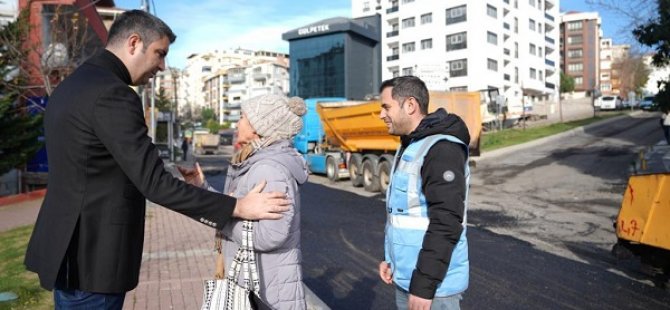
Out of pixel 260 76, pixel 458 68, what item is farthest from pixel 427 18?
pixel 260 76

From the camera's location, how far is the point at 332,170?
2062 cm

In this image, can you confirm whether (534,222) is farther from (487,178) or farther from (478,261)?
(487,178)

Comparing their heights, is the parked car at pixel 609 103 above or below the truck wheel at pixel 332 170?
above

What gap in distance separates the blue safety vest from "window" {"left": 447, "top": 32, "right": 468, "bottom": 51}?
59.1 meters

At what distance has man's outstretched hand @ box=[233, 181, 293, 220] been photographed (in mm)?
2531

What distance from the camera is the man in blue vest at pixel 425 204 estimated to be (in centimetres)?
A: 270

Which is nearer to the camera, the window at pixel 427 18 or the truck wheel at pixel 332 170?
the truck wheel at pixel 332 170

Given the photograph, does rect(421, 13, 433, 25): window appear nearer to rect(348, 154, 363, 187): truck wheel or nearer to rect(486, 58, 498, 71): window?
rect(486, 58, 498, 71): window

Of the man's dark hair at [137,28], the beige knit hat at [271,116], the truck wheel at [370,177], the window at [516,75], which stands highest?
the window at [516,75]

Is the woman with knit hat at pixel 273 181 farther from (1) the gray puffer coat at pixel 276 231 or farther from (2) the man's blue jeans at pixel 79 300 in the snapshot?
(2) the man's blue jeans at pixel 79 300

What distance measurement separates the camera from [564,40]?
101m

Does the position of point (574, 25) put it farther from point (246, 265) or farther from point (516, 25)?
point (246, 265)

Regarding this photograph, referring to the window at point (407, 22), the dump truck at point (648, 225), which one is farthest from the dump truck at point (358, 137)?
the window at point (407, 22)

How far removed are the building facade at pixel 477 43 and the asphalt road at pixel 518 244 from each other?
35.8 m
